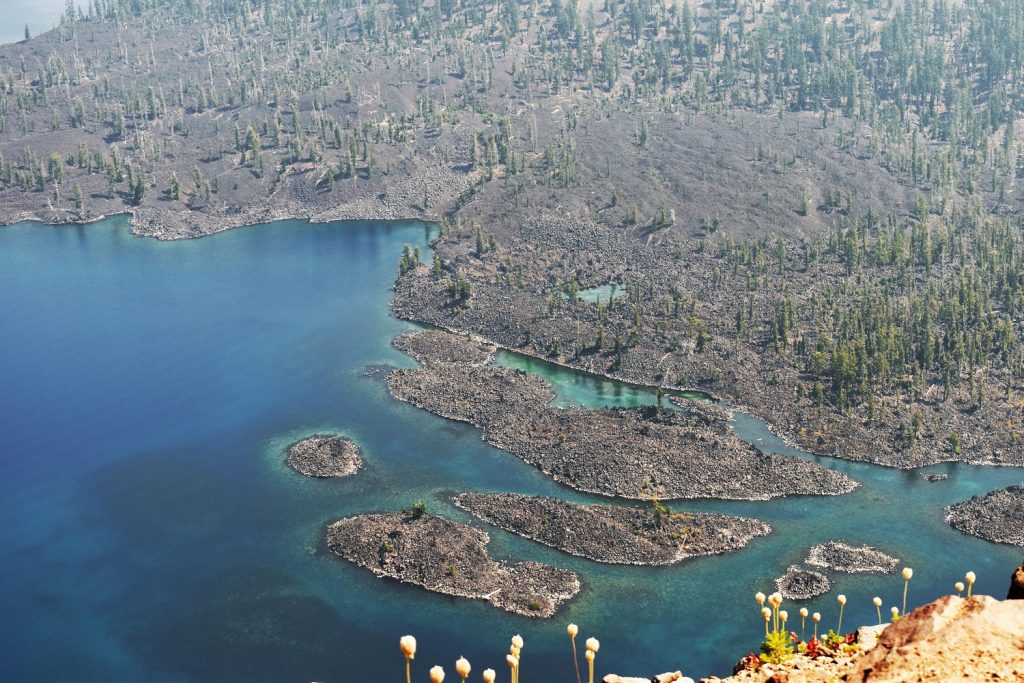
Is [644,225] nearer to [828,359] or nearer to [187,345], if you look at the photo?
[828,359]

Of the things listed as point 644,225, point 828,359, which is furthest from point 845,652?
point 644,225

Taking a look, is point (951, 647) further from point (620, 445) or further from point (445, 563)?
point (620, 445)

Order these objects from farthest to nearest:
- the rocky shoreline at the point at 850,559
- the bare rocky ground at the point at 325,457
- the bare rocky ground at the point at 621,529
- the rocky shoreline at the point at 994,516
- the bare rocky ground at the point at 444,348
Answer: the bare rocky ground at the point at 444,348, the bare rocky ground at the point at 325,457, the rocky shoreline at the point at 994,516, the bare rocky ground at the point at 621,529, the rocky shoreline at the point at 850,559

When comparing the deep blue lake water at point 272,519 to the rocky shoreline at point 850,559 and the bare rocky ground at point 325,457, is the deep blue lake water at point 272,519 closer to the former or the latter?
the rocky shoreline at point 850,559

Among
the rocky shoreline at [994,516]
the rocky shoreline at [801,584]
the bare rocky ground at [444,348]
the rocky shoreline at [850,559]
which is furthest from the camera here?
the bare rocky ground at [444,348]

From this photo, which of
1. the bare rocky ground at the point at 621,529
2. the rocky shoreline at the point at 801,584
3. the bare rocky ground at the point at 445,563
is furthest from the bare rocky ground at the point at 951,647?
the bare rocky ground at the point at 621,529

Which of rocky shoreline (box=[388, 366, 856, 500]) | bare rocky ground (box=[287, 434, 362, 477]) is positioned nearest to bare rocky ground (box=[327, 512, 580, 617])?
bare rocky ground (box=[287, 434, 362, 477])
